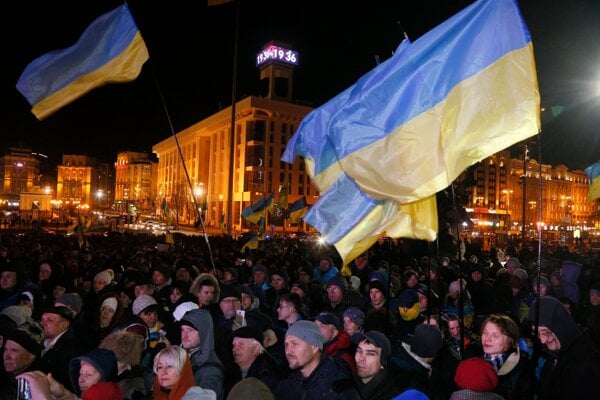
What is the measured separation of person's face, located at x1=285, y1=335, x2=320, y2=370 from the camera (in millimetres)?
3447

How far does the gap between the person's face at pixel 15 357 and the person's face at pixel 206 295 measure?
7.43 ft

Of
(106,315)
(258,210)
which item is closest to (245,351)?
(106,315)

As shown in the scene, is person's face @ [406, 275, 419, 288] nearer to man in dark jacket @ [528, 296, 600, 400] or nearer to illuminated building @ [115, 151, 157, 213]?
man in dark jacket @ [528, 296, 600, 400]

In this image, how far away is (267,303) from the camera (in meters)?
7.59

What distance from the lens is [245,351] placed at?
3.90 metres

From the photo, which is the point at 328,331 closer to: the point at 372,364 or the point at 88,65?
the point at 372,364

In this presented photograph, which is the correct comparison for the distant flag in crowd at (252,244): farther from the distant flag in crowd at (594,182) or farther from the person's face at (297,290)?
the distant flag in crowd at (594,182)

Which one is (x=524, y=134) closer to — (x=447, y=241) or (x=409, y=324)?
(x=409, y=324)

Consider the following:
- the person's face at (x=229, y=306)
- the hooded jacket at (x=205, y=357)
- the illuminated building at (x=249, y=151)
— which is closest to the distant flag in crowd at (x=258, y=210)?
the person's face at (x=229, y=306)

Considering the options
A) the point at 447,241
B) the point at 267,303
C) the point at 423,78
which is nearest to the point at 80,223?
the point at 267,303

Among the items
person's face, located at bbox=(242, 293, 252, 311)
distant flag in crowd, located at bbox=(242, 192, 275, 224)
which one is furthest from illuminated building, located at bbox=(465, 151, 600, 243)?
person's face, located at bbox=(242, 293, 252, 311)

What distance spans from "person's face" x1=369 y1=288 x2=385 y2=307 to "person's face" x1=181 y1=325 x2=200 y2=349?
2752 mm

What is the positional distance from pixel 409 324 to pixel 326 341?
130 cm

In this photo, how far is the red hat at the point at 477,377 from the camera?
2754mm
